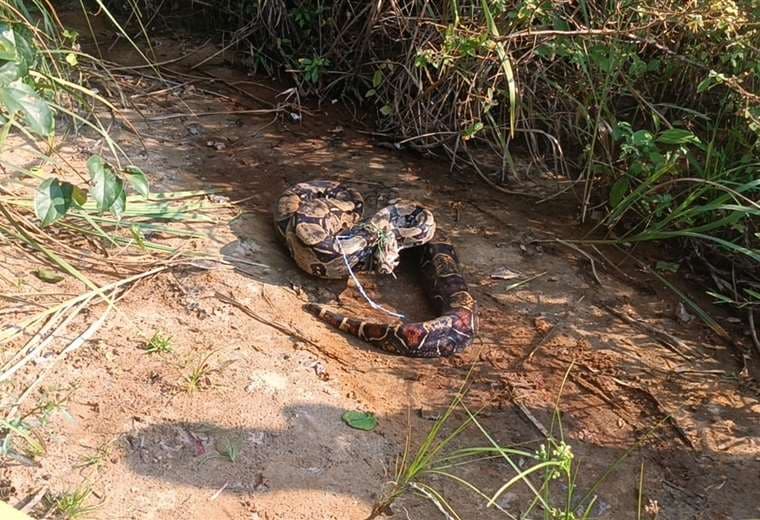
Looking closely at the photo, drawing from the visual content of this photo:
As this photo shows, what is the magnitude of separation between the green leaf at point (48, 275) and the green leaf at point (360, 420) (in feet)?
5.35

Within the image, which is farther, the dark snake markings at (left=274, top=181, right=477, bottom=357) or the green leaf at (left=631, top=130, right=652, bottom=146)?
the green leaf at (left=631, top=130, right=652, bottom=146)

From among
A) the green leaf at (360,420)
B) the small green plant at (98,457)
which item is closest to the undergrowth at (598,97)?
the green leaf at (360,420)

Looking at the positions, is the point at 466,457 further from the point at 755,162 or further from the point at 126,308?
the point at 755,162

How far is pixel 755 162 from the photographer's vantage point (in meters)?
4.69

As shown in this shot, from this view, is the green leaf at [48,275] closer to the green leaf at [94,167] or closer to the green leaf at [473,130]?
the green leaf at [94,167]

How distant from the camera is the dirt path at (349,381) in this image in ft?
10.9

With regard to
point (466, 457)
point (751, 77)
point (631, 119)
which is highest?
point (751, 77)

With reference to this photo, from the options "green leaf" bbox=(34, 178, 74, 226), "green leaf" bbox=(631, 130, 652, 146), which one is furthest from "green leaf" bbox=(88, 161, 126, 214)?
"green leaf" bbox=(631, 130, 652, 146)

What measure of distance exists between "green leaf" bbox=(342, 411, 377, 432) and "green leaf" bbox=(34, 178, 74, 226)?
1.62 metres

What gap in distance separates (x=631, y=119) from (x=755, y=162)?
1.02 metres

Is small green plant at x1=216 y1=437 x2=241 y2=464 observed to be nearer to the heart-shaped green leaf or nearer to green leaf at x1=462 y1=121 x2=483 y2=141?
the heart-shaped green leaf

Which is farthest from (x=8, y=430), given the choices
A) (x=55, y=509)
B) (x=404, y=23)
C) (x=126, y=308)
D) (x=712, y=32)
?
(x=712, y=32)

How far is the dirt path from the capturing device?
3316 mm

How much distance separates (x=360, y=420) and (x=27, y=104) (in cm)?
204
